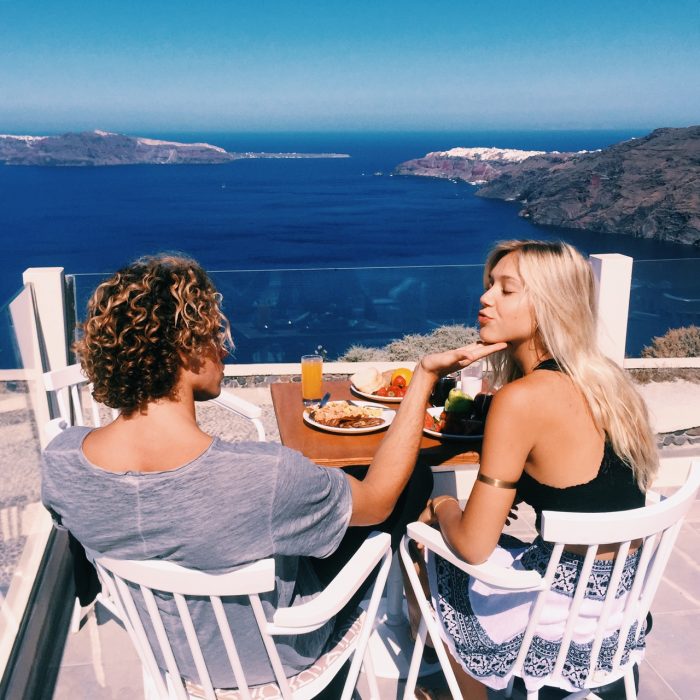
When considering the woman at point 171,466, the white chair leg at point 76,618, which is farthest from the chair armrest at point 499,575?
the white chair leg at point 76,618

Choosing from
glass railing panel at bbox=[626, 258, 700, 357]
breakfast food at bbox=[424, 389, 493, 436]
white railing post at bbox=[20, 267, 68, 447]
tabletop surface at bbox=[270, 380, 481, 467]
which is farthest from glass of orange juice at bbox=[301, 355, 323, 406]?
glass railing panel at bbox=[626, 258, 700, 357]

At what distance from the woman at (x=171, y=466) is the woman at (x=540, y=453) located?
0.37m

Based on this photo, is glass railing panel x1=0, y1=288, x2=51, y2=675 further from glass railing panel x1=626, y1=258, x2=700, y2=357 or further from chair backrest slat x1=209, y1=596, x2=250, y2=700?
glass railing panel x1=626, y1=258, x2=700, y2=357

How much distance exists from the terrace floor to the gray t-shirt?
1036 millimetres

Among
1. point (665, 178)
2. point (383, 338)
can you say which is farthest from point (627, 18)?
point (383, 338)

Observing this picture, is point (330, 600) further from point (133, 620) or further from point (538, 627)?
point (538, 627)

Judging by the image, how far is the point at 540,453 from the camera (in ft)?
5.26

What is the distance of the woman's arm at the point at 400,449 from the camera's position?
149 cm

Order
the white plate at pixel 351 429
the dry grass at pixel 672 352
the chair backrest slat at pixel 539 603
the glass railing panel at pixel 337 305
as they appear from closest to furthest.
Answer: the chair backrest slat at pixel 539 603 → the white plate at pixel 351 429 → the glass railing panel at pixel 337 305 → the dry grass at pixel 672 352

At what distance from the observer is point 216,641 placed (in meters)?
1.43

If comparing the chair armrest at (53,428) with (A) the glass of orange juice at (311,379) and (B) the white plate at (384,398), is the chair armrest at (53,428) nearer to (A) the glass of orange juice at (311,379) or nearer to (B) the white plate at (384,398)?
(A) the glass of orange juice at (311,379)

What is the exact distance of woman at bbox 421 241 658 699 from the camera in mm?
1578

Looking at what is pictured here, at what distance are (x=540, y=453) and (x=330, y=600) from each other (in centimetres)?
53

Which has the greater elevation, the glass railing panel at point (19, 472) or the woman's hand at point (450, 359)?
the woman's hand at point (450, 359)
